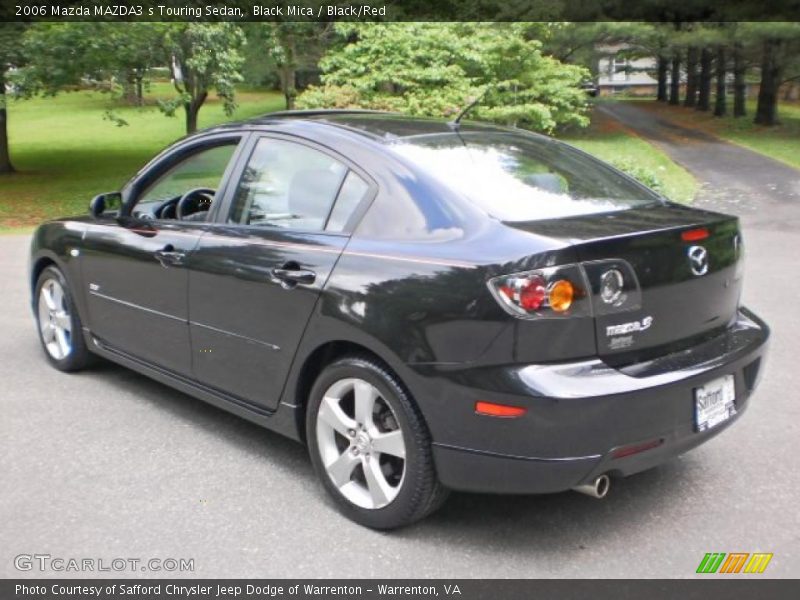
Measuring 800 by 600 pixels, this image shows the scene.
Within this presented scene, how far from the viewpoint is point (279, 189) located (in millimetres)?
4027

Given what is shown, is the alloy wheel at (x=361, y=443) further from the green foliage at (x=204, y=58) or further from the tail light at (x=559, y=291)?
the green foliage at (x=204, y=58)

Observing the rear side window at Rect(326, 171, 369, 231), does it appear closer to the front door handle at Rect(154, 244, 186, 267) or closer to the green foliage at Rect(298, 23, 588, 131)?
the front door handle at Rect(154, 244, 186, 267)

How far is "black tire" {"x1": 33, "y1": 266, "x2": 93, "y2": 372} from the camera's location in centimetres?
536

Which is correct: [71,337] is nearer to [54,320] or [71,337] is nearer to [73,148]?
[54,320]

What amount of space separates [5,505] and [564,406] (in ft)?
7.95

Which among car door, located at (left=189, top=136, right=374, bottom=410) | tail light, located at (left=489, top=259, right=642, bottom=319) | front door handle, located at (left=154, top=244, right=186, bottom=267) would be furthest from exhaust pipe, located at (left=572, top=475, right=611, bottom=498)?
front door handle, located at (left=154, top=244, right=186, bottom=267)

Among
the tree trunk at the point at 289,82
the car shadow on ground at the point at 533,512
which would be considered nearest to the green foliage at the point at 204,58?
the tree trunk at the point at 289,82

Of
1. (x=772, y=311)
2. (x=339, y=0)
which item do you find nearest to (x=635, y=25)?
(x=339, y=0)

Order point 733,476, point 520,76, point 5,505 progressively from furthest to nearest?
point 520,76
point 733,476
point 5,505

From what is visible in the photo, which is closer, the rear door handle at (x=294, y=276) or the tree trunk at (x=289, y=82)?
the rear door handle at (x=294, y=276)

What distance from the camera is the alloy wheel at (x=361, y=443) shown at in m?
3.40

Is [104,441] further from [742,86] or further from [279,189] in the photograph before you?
[742,86]

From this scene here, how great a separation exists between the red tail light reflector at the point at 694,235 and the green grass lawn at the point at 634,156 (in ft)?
30.8

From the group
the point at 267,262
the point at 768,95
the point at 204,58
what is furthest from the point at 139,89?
the point at 768,95
